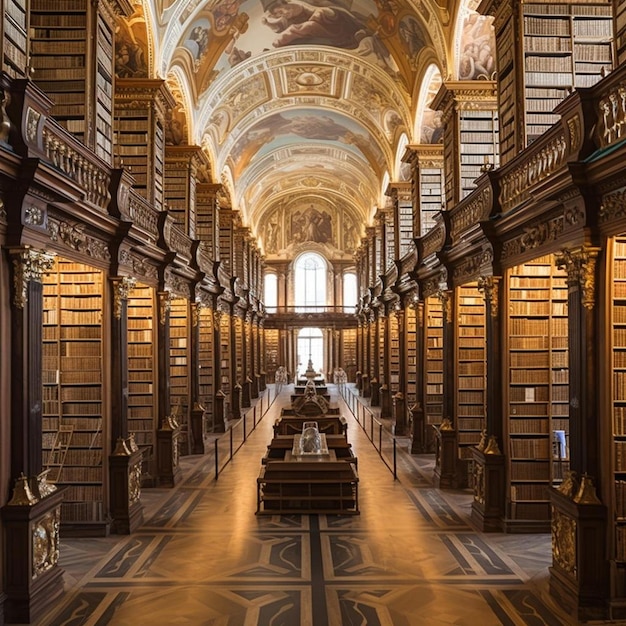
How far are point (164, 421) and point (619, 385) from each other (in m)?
7.90

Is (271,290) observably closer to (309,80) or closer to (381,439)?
(309,80)

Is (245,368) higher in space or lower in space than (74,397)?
lower

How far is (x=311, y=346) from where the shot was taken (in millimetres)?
40500

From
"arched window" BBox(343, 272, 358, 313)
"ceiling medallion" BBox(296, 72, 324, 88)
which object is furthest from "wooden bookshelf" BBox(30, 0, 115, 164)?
"arched window" BBox(343, 272, 358, 313)

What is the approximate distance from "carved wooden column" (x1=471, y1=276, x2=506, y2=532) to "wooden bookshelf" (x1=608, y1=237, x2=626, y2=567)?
8.46 ft

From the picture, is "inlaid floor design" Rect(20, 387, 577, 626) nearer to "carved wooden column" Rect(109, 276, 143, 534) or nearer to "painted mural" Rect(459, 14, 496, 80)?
"carved wooden column" Rect(109, 276, 143, 534)

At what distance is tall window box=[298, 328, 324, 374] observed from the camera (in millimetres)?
40281

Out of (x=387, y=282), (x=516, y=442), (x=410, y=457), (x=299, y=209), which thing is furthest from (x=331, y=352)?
(x=516, y=442)

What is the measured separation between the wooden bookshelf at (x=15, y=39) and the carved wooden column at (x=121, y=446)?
3.08 meters

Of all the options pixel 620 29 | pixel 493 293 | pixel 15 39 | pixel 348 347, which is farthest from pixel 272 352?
pixel 620 29

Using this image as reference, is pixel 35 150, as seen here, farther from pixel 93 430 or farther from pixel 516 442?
pixel 516 442

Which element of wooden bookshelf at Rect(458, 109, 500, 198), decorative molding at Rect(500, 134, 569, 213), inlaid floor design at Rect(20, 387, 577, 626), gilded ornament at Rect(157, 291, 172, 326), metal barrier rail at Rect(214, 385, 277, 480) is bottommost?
metal barrier rail at Rect(214, 385, 277, 480)

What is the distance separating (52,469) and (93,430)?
2.34 ft

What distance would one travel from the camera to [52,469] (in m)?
8.18
